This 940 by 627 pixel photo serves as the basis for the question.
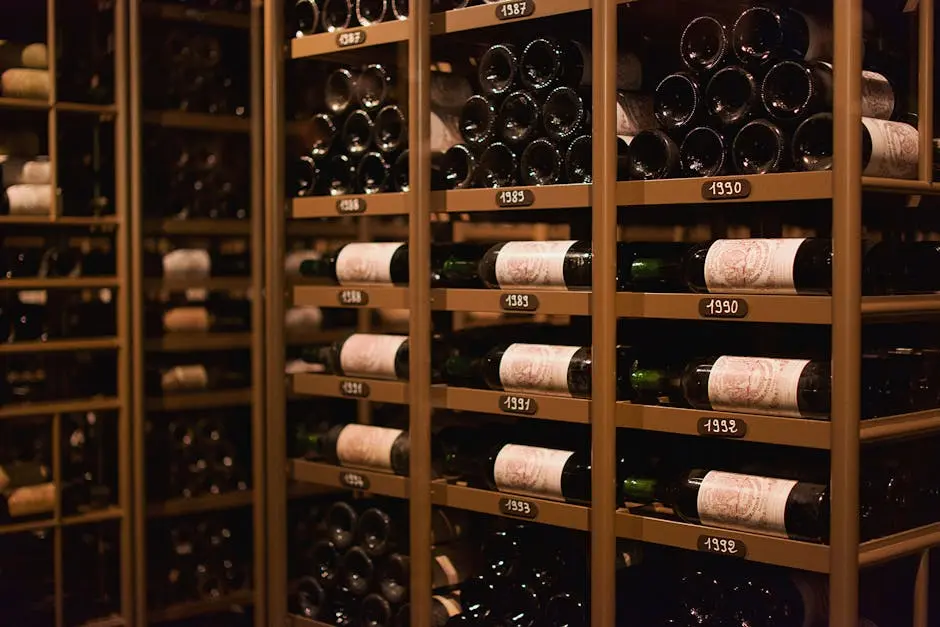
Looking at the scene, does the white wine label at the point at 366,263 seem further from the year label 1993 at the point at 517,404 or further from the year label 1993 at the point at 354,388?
the year label 1993 at the point at 517,404

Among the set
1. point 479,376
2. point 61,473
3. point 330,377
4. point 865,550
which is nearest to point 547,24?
point 479,376

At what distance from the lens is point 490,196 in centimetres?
312

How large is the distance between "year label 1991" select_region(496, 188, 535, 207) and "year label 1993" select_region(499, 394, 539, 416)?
20.3 inches

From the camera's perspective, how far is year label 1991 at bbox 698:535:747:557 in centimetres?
259

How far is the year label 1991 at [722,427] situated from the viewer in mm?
2598

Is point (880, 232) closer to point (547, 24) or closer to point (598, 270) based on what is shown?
point (598, 270)

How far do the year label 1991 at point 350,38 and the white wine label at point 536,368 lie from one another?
1067 millimetres

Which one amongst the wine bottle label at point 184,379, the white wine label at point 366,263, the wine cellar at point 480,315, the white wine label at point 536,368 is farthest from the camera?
the wine bottle label at point 184,379

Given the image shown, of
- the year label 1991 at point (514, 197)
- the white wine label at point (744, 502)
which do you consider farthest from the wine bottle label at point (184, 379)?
the white wine label at point (744, 502)

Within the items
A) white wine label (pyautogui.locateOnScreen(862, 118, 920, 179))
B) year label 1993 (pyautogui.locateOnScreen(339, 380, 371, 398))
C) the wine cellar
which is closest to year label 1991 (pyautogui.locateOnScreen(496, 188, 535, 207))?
the wine cellar

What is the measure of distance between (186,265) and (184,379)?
0.45m

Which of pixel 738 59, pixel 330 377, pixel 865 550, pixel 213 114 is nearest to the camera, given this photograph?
pixel 865 550

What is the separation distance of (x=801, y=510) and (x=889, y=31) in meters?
1.32

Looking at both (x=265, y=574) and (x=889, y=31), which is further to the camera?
(x=265, y=574)
